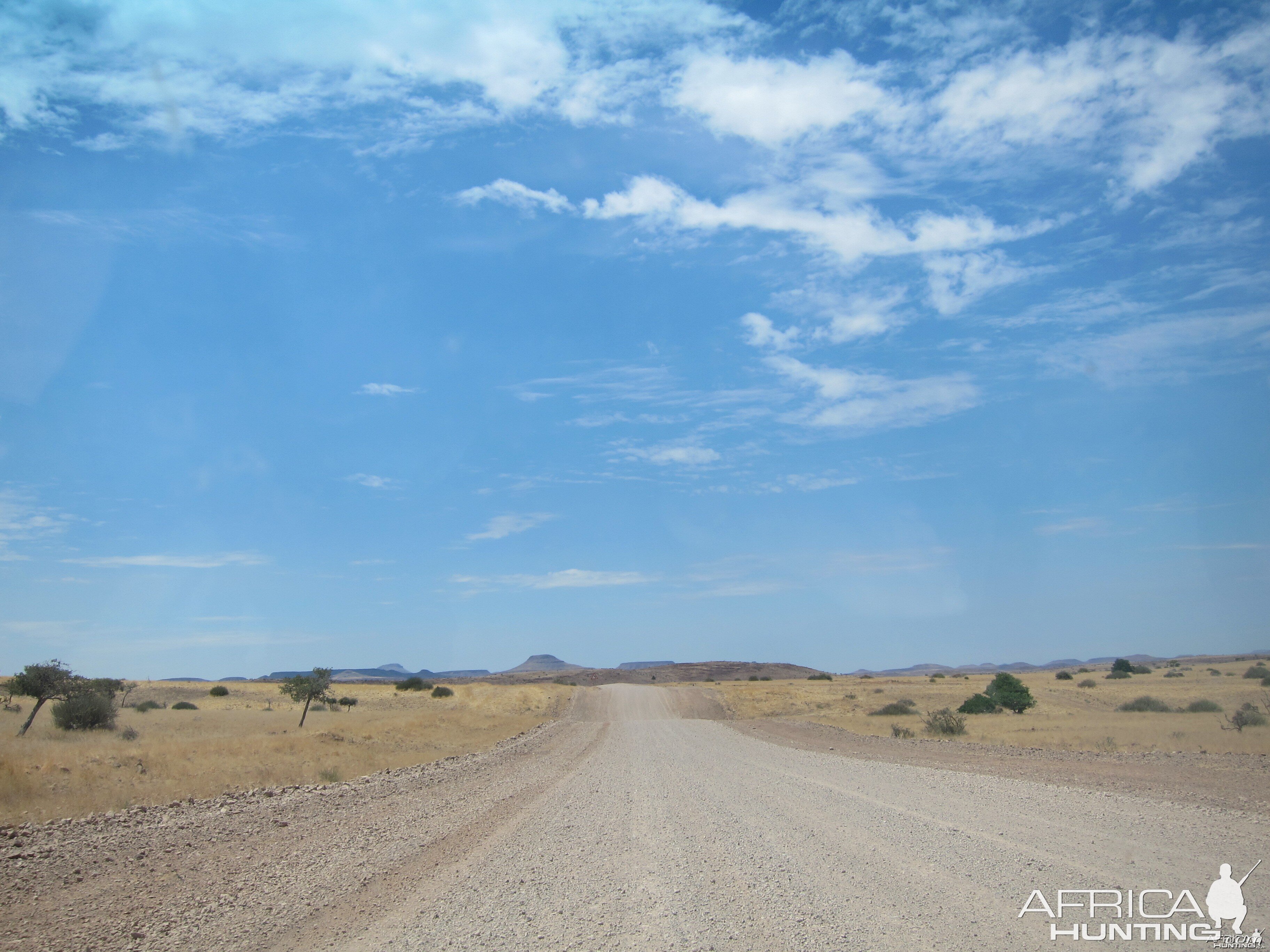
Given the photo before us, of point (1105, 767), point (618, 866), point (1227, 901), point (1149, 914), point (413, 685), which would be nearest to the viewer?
point (1149, 914)

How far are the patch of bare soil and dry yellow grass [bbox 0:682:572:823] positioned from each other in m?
13.4

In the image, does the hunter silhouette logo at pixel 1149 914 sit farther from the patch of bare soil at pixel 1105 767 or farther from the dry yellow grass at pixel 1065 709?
the dry yellow grass at pixel 1065 709

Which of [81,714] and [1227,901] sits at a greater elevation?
[81,714]

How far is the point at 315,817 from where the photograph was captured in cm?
1247

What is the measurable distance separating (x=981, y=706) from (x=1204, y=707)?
11193 millimetres

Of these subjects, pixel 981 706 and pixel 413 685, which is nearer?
pixel 981 706

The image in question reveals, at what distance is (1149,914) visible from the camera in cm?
628

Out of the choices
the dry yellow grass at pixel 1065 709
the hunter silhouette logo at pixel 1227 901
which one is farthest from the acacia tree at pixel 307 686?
the hunter silhouette logo at pixel 1227 901

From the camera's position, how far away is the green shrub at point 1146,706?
33.5 meters

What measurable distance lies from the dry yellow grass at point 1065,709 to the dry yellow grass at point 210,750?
54.5ft

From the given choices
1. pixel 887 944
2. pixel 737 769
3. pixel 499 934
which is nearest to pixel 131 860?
pixel 499 934

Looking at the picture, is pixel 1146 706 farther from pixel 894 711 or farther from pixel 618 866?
pixel 618 866

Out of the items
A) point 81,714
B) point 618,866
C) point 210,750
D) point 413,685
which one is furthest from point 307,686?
point 413,685

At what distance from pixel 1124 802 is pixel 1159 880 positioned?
5205 mm
